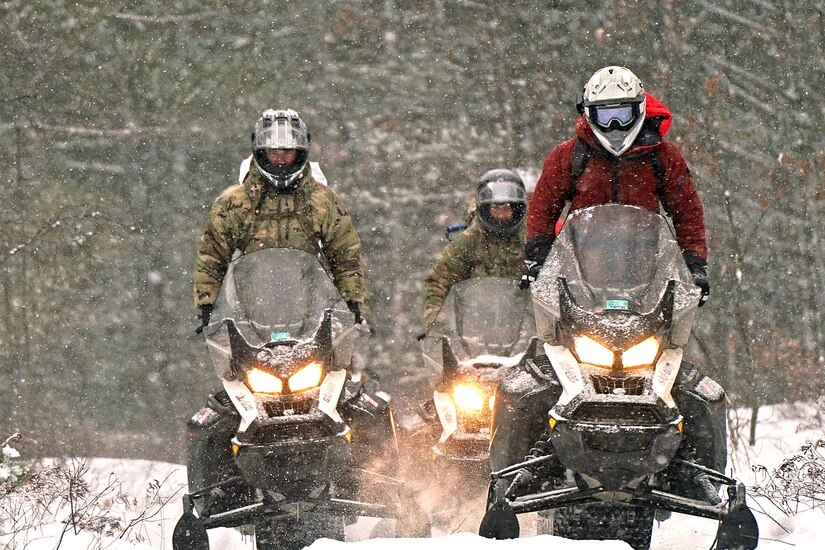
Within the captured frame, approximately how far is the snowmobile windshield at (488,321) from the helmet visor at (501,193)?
2.29 ft

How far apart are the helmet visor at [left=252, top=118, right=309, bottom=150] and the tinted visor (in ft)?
6.02

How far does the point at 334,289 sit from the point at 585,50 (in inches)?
239

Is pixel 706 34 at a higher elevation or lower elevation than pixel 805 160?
higher

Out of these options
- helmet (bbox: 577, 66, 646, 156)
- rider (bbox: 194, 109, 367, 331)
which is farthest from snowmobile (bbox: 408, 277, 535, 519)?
helmet (bbox: 577, 66, 646, 156)

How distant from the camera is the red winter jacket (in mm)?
5930

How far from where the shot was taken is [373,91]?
38.2ft

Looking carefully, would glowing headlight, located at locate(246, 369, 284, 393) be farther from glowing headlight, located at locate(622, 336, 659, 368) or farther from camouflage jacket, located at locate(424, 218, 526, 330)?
camouflage jacket, located at locate(424, 218, 526, 330)

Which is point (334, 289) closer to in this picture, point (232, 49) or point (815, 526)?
point (815, 526)

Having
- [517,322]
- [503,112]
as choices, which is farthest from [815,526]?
[503,112]

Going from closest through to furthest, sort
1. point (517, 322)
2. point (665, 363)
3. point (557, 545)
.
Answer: point (557, 545)
point (665, 363)
point (517, 322)

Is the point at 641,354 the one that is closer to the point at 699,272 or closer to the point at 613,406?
the point at 613,406

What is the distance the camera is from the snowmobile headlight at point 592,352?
16.9 ft

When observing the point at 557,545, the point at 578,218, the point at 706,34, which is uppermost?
the point at 706,34

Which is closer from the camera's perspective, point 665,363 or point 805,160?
point 665,363
